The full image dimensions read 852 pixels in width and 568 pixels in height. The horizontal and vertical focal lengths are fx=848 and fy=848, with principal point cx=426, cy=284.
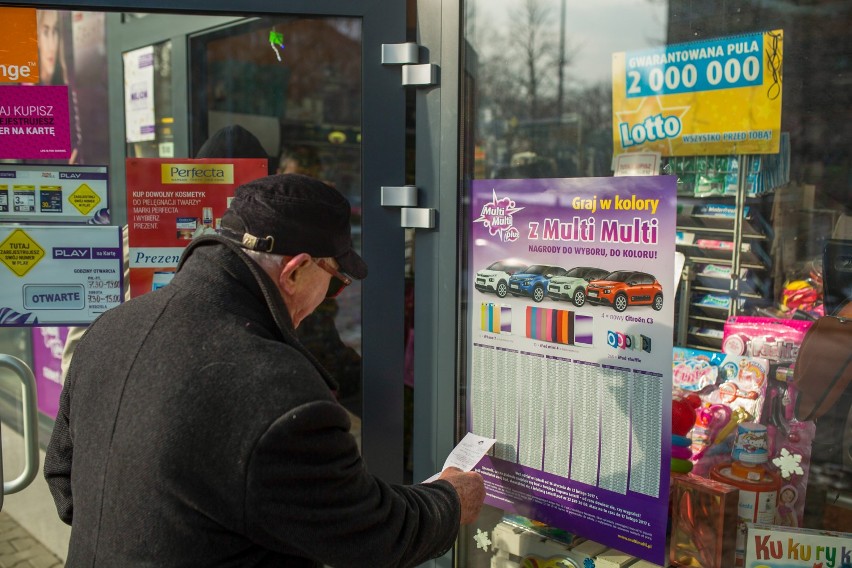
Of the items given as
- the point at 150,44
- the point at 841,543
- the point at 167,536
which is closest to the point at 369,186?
the point at 150,44

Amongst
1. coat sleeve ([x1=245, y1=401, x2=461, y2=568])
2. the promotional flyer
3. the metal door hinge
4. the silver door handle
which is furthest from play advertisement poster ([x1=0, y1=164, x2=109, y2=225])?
coat sleeve ([x1=245, y1=401, x2=461, y2=568])

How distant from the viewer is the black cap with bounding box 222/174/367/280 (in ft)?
6.04

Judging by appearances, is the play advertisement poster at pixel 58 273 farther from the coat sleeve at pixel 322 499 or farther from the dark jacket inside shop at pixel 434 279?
the coat sleeve at pixel 322 499

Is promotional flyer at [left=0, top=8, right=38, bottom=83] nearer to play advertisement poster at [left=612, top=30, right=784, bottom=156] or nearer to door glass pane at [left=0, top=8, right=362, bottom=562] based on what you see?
door glass pane at [left=0, top=8, right=362, bottom=562]

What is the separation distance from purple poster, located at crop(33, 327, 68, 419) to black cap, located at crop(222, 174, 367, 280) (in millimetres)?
1309

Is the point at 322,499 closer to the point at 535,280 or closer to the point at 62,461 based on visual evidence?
the point at 62,461

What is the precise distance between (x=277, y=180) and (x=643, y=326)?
3.27ft

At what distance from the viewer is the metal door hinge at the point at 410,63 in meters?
2.56

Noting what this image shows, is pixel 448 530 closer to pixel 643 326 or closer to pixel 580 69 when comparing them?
pixel 643 326

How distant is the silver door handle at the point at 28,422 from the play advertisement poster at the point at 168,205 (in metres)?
0.47

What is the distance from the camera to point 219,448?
1605mm

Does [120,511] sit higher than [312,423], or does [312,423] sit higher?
[312,423]

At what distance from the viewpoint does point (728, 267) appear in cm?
209

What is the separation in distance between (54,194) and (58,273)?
0.84 ft
